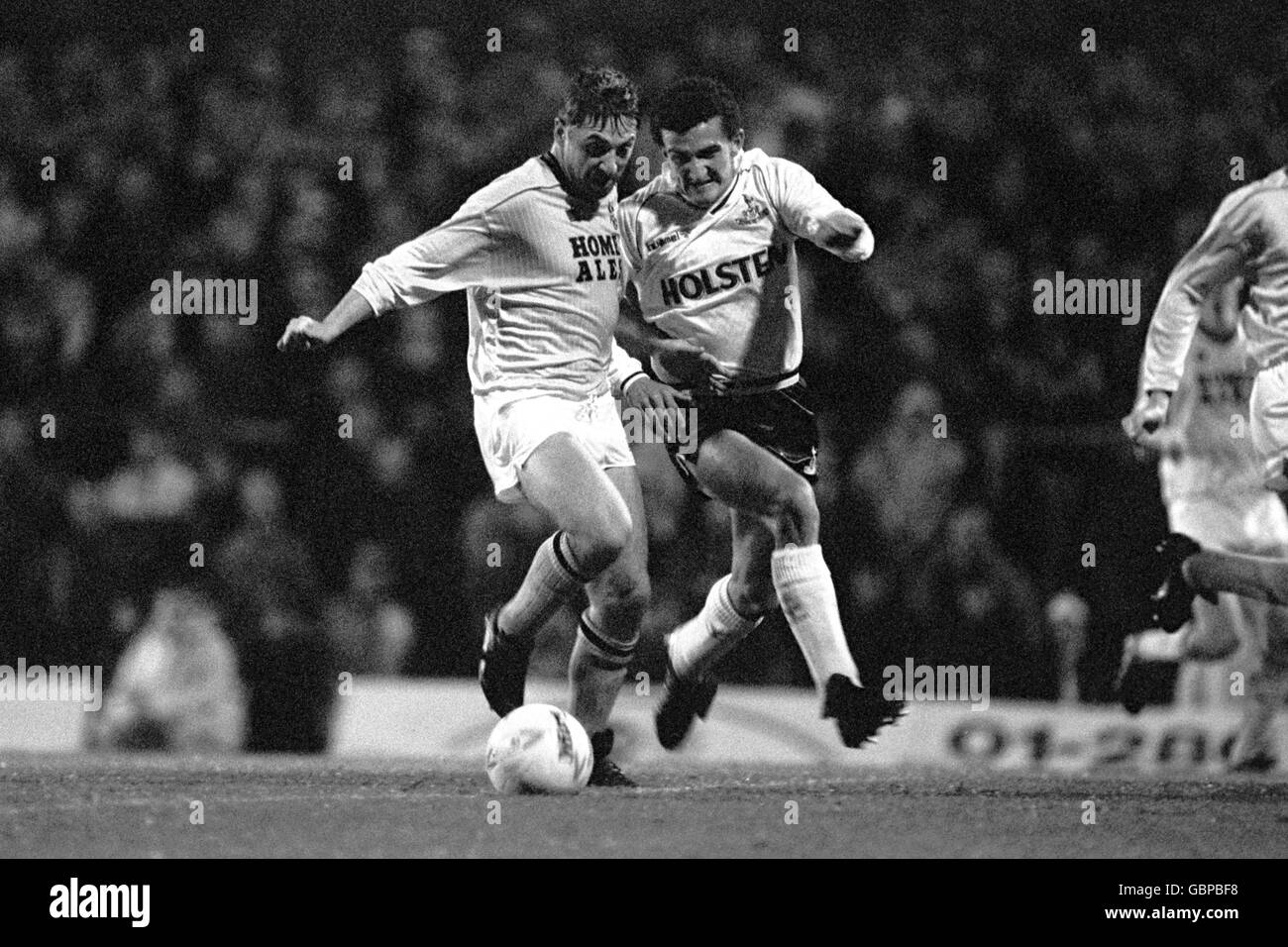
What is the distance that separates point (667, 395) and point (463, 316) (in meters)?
2.58

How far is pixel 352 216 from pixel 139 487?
1.55 metres

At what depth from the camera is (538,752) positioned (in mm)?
5801

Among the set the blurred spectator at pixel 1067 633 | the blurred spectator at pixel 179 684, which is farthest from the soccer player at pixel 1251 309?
the blurred spectator at pixel 179 684

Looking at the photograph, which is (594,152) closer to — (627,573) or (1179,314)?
(627,573)

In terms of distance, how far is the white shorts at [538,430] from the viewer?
6.25 metres

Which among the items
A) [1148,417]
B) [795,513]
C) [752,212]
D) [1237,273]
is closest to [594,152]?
[752,212]

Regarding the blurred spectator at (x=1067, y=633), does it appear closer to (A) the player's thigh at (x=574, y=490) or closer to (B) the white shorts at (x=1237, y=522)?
(B) the white shorts at (x=1237, y=522)

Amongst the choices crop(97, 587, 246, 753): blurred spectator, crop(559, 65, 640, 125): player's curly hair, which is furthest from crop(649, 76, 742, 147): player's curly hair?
crop(97, 587, 246, 753): blurred spectator

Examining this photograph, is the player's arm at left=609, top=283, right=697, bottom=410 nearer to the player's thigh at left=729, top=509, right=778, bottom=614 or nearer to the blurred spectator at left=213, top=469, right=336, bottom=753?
the player's thigh at left=729, top=509, right=778, bottom=614

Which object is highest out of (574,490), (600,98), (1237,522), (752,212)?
(600,98)

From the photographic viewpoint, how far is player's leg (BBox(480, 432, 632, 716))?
19.9 ft
